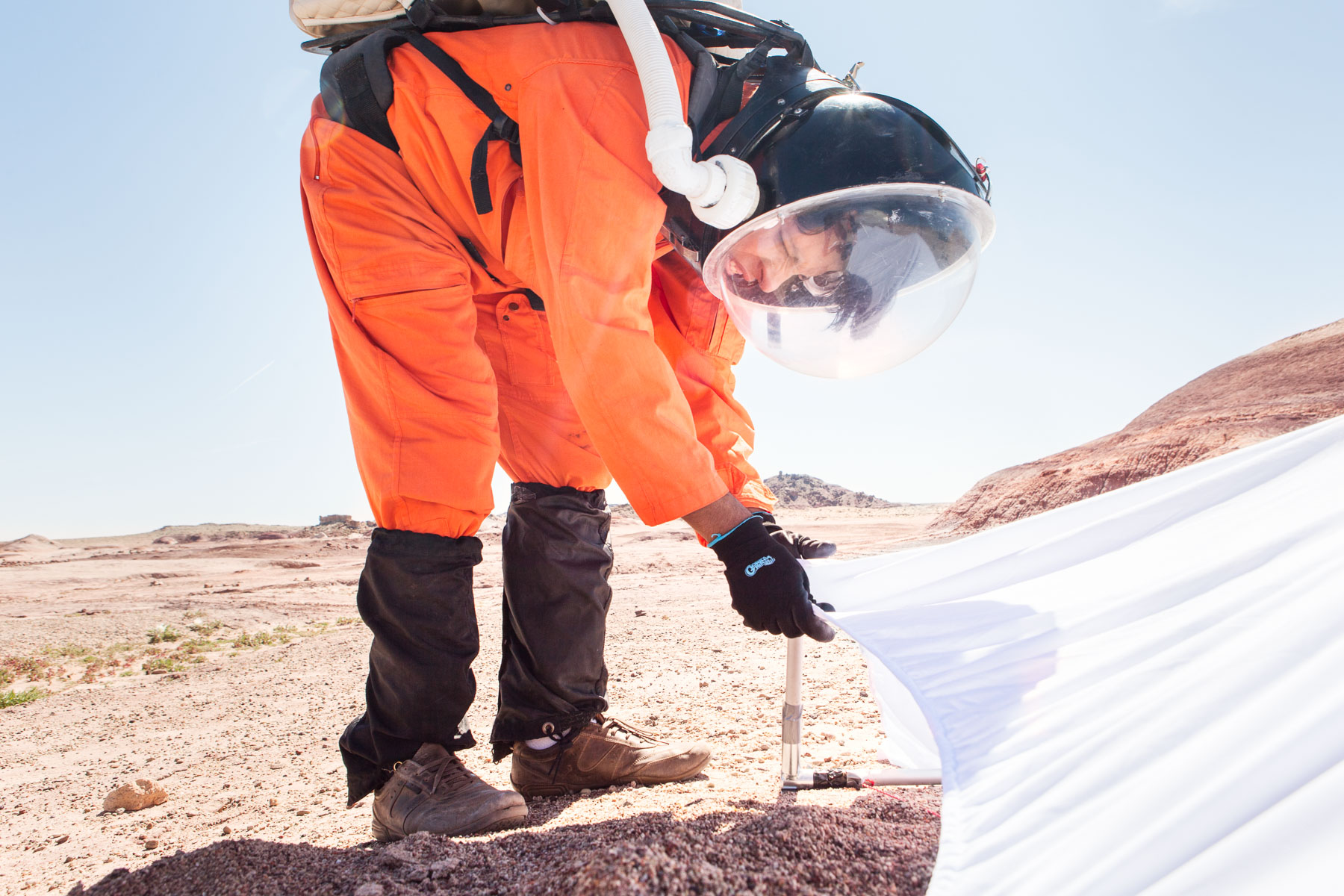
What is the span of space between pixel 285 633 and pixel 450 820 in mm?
4323

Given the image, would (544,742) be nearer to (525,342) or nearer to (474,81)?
(525,342)

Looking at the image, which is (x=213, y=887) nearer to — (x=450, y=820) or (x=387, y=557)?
(x=450, y=820)

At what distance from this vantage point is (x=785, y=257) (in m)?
1.55

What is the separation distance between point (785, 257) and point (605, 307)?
0.47 meters

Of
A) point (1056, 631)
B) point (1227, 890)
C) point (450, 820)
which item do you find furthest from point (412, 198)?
point (1227, 890)

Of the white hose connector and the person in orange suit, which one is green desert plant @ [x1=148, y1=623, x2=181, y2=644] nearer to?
the person in orange suit

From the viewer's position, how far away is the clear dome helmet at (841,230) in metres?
1.45

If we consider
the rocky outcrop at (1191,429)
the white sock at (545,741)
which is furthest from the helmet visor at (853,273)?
the rocky outcrop at (1191,429)

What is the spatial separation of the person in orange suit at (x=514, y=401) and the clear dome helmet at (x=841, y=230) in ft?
0.11

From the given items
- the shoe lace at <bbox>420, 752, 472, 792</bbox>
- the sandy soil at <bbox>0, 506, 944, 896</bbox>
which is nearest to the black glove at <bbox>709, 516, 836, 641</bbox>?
the sandy soil at <bbox>0, 506, 944, 896</bbox>

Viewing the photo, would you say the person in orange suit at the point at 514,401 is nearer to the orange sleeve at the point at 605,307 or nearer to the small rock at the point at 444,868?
the orange sleeve at the point at 605,307

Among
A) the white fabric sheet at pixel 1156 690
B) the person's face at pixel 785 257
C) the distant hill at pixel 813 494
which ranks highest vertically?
the person's face at pixel 785 257

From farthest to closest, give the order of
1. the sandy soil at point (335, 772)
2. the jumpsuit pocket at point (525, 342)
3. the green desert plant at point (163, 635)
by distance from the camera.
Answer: the green desert plant at point (163, 635) < the jumpsuit pocket at point (525, 342) < the sandy soil at point (335, 772)

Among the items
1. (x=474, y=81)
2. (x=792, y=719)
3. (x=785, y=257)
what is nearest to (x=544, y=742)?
(x=792, y=719)
